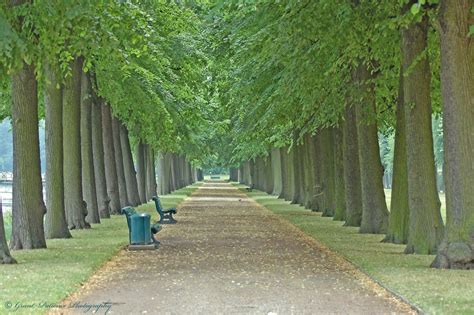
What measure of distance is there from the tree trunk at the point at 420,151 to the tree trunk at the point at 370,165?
18.5ft

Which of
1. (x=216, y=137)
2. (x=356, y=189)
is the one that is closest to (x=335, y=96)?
(x=356, y=189)

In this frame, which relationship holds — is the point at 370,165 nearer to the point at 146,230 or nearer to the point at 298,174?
the point at 146,230

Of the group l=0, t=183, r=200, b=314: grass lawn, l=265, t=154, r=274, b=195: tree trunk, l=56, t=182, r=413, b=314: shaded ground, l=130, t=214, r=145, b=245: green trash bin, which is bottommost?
l=56, t=182, r=413, b=314: shaded ground

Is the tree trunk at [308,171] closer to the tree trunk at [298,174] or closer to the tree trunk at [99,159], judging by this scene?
the tree trunk at [298,174]

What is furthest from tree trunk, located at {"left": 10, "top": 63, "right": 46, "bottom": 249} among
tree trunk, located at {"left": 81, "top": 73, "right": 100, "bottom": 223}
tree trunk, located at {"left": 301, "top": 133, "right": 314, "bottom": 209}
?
tree trunk, located at {"left": 301, "top": 133, "right": 314, "bottom": 209}

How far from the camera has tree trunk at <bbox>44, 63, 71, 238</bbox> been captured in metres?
23.6

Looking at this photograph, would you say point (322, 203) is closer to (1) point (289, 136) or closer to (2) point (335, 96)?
(1) point (289, 136)

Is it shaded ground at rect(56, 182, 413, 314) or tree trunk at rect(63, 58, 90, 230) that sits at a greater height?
tree trunk at rect(63, 58, 90, 230)

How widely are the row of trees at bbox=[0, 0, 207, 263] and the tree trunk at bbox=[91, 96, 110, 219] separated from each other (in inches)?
1.5

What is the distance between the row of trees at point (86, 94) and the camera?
56.2ft

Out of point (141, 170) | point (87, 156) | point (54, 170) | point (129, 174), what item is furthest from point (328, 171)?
point (141, 170)

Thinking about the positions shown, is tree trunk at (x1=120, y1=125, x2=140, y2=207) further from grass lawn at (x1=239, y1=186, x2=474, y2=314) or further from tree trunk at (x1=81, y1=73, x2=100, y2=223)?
grass lawn at (x1=239, y1=186, x2=474, y2=314)

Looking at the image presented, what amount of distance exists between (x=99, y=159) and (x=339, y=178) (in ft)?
28.7

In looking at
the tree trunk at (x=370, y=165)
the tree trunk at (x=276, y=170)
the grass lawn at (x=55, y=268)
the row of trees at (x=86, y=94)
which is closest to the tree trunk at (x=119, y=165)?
the row of trees at (x=86, y=94)
